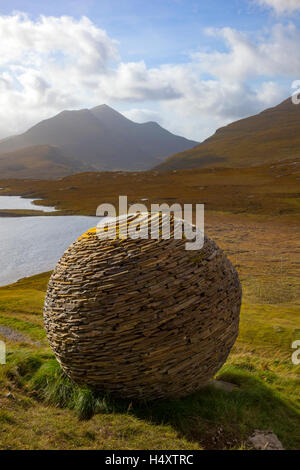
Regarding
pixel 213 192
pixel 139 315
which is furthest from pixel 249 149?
pixel 139 315

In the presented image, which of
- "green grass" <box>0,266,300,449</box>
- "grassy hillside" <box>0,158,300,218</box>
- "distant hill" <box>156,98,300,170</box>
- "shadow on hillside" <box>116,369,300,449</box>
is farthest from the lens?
"distant hill" <box>156,98,300,170</box>

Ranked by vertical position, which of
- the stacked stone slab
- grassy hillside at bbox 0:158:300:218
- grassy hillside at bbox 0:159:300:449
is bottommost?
grassy hillside at bbox 0:159:300:449

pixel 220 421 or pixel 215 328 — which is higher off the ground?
pixel 215 328

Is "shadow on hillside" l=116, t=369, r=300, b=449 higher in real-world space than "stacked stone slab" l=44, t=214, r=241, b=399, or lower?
lower

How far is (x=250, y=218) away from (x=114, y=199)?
34.6 meters

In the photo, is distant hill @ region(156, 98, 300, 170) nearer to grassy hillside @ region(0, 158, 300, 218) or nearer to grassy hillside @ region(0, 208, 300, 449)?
grassy hillside @ region(0, 158, 300, 218)

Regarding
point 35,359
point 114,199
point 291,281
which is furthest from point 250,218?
point 35,359

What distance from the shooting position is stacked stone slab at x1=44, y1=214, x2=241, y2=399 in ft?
21.1

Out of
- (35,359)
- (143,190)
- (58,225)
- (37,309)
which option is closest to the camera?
(35,359)

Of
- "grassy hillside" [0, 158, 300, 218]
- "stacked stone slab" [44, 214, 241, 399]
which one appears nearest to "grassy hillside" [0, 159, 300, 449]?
"stacked stone slab" [44, 214, 241, 399]

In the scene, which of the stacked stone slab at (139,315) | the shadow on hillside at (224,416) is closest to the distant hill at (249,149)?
the shadow on hillside at (224,416)

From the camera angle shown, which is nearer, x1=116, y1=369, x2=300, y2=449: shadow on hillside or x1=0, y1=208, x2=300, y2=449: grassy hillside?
x1=0, y1=208, x2=300, y2=449: grassy hillside

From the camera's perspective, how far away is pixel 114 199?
75.1 meters
